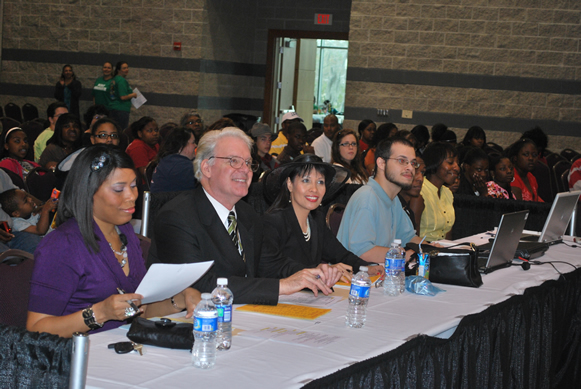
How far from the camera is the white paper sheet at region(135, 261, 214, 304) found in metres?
2.01

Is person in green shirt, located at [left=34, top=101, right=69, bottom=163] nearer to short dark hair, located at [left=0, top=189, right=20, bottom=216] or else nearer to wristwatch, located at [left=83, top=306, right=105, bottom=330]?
short dark hair, located at [left=0, top=189, right=20, bottom=216]

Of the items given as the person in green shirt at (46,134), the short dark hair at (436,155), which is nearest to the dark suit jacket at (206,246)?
the short dark hair at (436,155)

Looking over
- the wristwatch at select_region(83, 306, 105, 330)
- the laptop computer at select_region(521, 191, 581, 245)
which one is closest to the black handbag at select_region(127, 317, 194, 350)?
the wristwatch at select_region(83, 306, 105, 330)

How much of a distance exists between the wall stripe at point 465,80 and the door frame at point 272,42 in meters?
1.94

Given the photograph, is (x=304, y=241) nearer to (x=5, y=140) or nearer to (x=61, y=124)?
(x=5, y=140)

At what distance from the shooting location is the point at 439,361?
2.36 m

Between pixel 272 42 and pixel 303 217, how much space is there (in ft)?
34.0

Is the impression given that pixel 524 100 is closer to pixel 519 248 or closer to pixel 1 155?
pixel 519 248

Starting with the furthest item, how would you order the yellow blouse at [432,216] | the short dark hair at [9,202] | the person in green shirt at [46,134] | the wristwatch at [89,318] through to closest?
the person in green shirt at [46,134] < the yellow blouse at [432,216] < the short dark hair at [9,202] < the wristwatch at [89,318]

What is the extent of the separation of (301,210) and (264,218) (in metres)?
0.20

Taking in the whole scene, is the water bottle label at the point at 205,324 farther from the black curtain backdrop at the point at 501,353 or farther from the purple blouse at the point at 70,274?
the purple blouse at the point at 70,274

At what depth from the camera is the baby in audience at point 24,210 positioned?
13.8 ft

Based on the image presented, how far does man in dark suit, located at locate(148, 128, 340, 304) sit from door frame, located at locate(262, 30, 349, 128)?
34.1 feet

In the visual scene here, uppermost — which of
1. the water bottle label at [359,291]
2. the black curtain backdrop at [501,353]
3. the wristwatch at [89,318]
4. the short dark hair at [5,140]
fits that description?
the short dark hair at [5,140]
